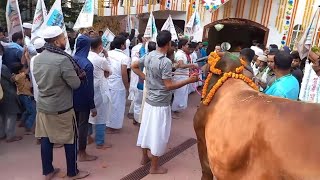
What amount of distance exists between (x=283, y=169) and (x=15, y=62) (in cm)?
440

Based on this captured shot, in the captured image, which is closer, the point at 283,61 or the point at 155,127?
the point at 283,61

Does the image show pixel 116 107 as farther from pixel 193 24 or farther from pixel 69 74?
pixel 193 24

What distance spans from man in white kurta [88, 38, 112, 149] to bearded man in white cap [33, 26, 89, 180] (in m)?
0.75

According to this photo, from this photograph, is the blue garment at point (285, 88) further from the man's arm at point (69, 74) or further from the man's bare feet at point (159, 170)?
the man's arm at point (69, 74)

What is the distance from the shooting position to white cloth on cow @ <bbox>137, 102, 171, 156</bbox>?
3.69m

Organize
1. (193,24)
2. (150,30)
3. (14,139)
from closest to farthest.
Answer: (14,139), (150,30), (193,24)

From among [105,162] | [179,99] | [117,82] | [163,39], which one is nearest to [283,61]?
[163,39]

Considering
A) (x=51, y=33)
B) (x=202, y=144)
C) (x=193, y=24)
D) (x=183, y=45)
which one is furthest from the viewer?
(x=193, y=24)

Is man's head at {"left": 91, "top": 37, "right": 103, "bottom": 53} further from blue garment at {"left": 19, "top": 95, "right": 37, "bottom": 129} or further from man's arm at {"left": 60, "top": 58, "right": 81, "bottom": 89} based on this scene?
blue garment at {"left": 19, "top": 95, "right": 37, "bottom": 129}

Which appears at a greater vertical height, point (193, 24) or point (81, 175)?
point (193, 24)

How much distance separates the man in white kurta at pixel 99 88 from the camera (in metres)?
4.15

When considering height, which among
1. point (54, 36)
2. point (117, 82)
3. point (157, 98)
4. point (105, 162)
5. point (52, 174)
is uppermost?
point (54, 36)

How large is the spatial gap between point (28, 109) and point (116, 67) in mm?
1470

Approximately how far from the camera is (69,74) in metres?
3.16
